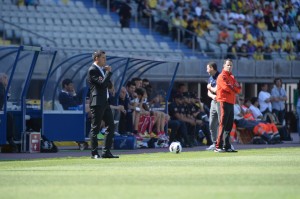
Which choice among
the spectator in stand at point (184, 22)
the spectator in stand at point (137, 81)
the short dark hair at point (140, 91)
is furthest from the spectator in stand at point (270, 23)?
the short dark hair at point (140, 91)

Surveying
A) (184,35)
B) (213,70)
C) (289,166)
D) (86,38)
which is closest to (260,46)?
(184,35)

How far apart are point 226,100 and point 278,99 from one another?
12221 millimetres

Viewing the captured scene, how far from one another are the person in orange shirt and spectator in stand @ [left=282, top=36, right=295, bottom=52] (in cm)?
2317

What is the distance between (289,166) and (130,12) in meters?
26.4

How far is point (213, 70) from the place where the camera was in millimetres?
27359

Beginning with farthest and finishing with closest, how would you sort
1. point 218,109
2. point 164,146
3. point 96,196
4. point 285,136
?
1. point 285,136
2. point 164,146
3. point 218,109
4. point 96,196

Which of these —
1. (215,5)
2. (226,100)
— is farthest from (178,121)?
(215,5)

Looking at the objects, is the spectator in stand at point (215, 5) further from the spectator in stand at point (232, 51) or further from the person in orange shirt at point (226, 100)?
the person in orange shirt at point (226, 100)

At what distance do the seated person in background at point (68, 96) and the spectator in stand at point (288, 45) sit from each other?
70.9 ft

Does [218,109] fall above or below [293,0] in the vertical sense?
below

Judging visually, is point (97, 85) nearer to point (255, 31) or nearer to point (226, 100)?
point (226, 100)

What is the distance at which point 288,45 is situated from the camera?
49.2m

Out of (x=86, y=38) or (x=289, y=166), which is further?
(x=86, y=38)

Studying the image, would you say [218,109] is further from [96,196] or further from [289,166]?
[96,196]
